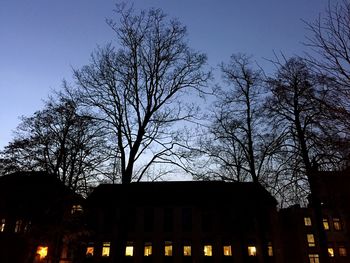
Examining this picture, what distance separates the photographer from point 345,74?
18.3 feet

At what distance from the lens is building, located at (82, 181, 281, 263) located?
100 feet

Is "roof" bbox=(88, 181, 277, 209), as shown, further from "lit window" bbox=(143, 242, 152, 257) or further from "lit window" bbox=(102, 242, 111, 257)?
"lit window" bbox=(143, 242, 152, 257)

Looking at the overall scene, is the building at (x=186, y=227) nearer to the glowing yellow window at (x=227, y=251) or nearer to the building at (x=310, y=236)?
the glowing yellow window at (x=227, y=251)

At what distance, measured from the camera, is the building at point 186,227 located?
3053 centimetres

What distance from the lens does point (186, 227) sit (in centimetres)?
3194

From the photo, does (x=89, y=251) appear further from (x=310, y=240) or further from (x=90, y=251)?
(x=310, y=240)

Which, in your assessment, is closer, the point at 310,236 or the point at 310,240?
the point at 310,240

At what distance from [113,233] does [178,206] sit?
7.98m

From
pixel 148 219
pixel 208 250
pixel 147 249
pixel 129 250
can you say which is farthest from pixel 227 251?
pixel 129 250

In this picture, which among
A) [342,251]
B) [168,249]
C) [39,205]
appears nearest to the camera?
[39,205]

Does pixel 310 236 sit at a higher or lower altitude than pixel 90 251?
Answer: higher

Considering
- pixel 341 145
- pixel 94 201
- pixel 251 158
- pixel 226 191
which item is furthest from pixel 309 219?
pixel 341 145

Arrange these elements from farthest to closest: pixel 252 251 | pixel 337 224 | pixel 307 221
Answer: pixel 307 221
pixel 337 224
pixel 252 251

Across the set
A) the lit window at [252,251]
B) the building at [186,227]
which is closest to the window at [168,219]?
the building at [186,227]
